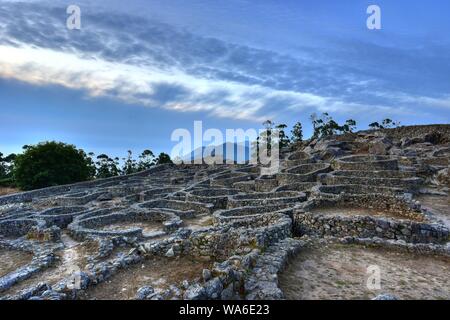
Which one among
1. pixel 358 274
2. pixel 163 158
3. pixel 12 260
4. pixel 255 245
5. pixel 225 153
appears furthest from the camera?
pixel 163 158

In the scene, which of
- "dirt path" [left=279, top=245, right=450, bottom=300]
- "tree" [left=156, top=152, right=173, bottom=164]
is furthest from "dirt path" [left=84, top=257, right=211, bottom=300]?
"tree" [left=156, top=152, right=173, bottom=164]

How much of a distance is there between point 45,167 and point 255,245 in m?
53.2

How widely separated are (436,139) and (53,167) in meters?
59.0

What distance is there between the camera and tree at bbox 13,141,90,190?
55594mm

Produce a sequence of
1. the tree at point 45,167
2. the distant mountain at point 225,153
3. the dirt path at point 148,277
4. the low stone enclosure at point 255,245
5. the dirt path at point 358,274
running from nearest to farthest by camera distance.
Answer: the dirt path at point 358,274
the low stone enclosure at point 255,245
the dirt path at point 148,277
the tree at point 45,167
the distant mountain at point 225,153

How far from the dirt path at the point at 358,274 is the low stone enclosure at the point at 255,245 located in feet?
0.11

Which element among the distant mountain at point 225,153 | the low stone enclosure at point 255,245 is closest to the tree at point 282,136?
the distant mountain at point 225,153

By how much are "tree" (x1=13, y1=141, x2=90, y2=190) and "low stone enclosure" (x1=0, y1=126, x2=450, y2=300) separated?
28.2 m

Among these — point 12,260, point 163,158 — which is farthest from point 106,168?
point 12,260

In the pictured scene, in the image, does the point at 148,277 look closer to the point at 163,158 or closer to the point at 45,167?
the point at 45,167

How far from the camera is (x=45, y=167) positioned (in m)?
56.2

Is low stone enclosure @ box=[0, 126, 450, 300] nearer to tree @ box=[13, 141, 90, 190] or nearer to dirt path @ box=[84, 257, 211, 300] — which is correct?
dirt path @ box=[84, 257, 211, 300]

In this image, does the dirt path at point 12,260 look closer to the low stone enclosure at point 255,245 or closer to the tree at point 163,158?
Result: the low stone enclosure at point 255,245

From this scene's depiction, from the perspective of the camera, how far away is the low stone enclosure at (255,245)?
9539mm
